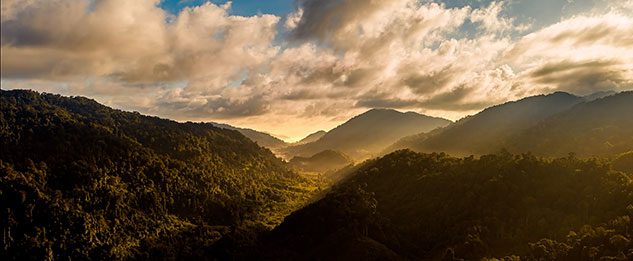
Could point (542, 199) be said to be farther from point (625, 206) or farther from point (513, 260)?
point (513, 260)

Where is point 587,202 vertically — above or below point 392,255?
above

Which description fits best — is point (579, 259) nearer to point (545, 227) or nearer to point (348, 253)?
point (545, 227)

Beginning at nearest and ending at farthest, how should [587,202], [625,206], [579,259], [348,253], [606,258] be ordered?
[606,258], [579,259], [625,206], [587,202], [348,253]

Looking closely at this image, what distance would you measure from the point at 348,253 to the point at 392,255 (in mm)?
18738

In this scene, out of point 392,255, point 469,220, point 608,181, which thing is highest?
point 608,181

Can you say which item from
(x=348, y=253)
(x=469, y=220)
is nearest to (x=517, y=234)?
(x=469, y=220)

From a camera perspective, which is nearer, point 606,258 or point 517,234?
point 606,258

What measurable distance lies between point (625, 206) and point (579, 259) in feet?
127

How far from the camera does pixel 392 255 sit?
7480 inches

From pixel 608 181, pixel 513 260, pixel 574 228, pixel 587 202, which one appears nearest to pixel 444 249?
pixel 513 260

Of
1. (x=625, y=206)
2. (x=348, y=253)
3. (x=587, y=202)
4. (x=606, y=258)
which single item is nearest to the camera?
(x=606, y=258)

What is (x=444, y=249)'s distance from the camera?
18538 cm

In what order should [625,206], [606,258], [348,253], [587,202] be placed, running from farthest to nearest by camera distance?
1. [348,253]
2. [587,202]
3. [625,206]
4. [606,258]

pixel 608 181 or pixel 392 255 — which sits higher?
pixel 608 181
